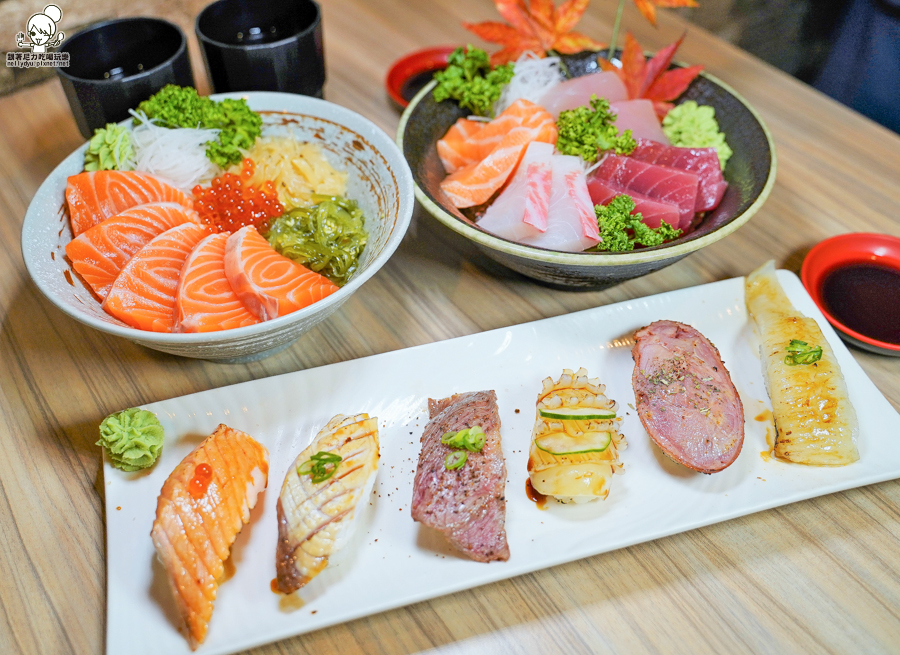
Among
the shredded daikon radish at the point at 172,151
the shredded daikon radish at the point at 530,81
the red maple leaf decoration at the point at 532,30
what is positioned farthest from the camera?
the red maple leaf decoration at the point at 532,30

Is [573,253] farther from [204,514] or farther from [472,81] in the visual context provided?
[204,514]

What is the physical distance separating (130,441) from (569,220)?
4.11 ft

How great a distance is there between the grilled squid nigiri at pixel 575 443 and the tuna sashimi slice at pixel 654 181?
27.7 inches

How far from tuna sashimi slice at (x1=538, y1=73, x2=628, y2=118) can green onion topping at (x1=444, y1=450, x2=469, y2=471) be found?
1299mm

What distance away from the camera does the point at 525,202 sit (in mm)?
1706

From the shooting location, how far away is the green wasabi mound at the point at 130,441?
1.34 metres

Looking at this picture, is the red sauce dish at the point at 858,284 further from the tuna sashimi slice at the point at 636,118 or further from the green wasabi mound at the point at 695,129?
the tuna sashimi slice at the point at 636,118

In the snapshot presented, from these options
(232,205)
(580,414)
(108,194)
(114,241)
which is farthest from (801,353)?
(108,194)

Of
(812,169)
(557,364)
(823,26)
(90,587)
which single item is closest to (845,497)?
(557,364)

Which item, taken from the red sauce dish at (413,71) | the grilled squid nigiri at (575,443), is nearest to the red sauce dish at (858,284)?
the grilled squid nigiri at (575,443)

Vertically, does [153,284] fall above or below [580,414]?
above

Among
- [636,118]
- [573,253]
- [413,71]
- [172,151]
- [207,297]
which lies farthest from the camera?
[413,71]

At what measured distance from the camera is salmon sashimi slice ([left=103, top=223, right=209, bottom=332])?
1.40 meters

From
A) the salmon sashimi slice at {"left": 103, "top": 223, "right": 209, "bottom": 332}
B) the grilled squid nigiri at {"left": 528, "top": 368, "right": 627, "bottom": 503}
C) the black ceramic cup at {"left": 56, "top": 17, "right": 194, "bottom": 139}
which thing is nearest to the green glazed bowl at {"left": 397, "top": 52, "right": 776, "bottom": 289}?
the grilled squid nigiri at {"left": 528, "top": 368, "right": 627, "bottom": 503}
